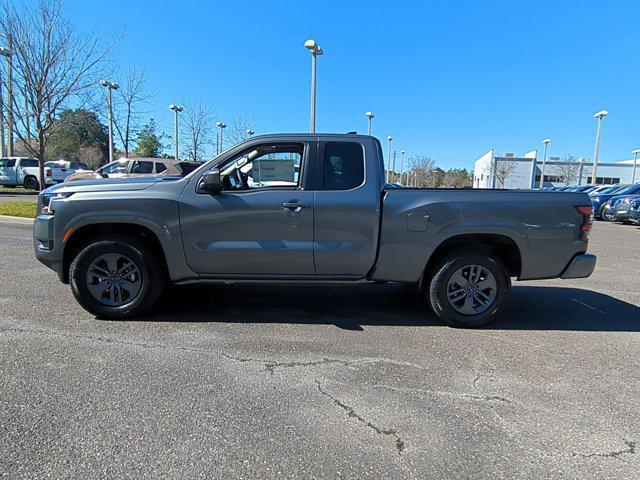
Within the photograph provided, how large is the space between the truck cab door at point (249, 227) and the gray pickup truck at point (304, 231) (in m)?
0.01

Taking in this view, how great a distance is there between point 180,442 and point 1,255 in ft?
22.8

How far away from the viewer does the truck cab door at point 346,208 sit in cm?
434

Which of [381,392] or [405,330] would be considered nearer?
[381,392]

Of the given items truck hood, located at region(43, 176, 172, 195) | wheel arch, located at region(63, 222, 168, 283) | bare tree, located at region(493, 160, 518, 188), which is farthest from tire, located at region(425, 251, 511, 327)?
bare tree, located at region(493, 160, 518, 188)

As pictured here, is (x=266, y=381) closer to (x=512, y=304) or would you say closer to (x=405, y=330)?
(x=405, y=330)

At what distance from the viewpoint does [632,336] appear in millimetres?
4434

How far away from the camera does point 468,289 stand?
456 centimetres

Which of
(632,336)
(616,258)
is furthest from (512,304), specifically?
(616,258)

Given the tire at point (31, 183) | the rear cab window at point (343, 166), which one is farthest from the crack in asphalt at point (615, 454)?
the tire at point (31, 183)

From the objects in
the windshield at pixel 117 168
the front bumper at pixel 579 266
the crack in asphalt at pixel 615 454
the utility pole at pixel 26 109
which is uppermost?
the utility pole at pixel 26 109

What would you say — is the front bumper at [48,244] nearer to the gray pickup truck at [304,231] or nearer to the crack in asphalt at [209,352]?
the gray pickup truck at [304,231]

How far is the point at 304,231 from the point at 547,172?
66.4m

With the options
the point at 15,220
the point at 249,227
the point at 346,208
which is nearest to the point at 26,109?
the point at 15,220

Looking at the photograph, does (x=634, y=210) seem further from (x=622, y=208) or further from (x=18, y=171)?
(x=18, y=171)
